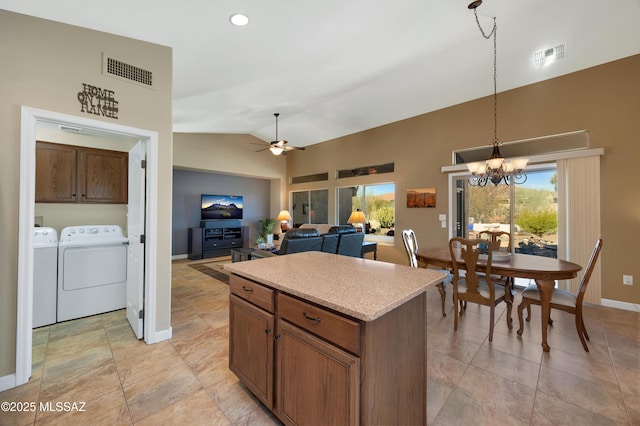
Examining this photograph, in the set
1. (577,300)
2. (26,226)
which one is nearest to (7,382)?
(26,226)

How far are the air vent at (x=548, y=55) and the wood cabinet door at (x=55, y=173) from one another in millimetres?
6490

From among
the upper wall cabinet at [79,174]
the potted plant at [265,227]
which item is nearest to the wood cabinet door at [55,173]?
the upper wall cabinet at [79,174]

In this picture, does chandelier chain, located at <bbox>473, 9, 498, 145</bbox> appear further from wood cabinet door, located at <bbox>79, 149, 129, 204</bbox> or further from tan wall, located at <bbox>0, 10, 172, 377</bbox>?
wood cabinet door, located at <bbox>79, 149, 129, 204</bbox>

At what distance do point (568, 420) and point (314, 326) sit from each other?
177 centimetres

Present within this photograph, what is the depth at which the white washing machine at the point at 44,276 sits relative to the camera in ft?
8.96

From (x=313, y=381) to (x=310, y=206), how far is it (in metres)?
6.97

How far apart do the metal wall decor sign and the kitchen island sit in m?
1.94

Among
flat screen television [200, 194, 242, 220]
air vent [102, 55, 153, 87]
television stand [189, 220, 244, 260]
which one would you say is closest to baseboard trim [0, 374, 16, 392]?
air vent [102, 55, 153, 87]

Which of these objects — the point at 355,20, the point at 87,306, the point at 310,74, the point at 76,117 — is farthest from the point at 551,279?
the point at 87,306

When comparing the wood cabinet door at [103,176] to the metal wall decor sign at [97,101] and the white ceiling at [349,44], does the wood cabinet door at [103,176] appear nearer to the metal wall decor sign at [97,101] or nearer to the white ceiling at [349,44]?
the white ceiling at [349,44]

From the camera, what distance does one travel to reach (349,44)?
2.92 m

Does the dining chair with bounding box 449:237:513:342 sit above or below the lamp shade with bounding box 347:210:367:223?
below

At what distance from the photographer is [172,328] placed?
281cm

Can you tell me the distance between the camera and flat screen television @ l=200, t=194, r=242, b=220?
294 inches
